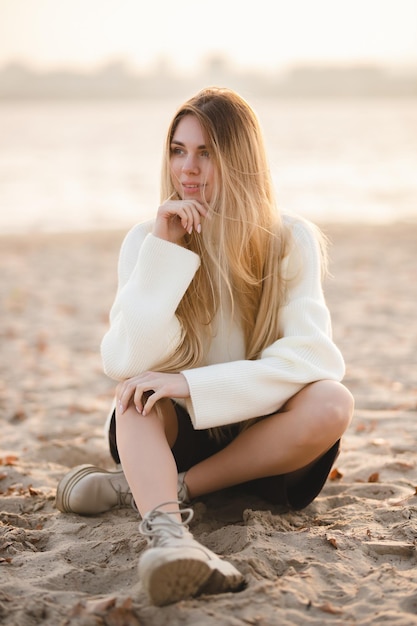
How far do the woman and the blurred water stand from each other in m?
0.41

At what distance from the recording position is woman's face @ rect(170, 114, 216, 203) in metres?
3.02

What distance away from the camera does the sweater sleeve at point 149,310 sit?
2.87 m

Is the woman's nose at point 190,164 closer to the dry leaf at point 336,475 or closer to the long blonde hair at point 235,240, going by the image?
the long blonde hair at point 235,240

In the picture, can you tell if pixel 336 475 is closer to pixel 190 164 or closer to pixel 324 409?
pixel 324 409

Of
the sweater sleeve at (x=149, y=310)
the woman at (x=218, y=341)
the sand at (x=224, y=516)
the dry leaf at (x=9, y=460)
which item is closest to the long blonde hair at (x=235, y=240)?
the woman at (x=218, y=341)

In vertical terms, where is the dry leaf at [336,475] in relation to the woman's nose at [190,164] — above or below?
below

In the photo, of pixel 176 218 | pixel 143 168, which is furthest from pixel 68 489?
pixel 143 168

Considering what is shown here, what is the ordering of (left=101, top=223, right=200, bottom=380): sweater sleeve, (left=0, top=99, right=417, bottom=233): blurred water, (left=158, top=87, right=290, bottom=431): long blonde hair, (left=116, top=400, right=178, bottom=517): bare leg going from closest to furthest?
(left=116, top=400, right=178, bottom=517): bare leg < (left=101, top=223, right=200, bottom=380): sweater sleeve < (left=158, top=87, right=290, bottom=431): long blonde hair < (left=0, top=99, right=417, bottom=233): blurred water

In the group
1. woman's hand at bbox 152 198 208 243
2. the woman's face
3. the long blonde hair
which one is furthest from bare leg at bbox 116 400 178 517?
the woman's face

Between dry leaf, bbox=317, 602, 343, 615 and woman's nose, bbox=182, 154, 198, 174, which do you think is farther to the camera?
woman's nose, bbox=182, 154, 198, 174

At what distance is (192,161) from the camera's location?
3.03 m

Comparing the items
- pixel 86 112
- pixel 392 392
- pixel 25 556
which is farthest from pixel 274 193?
pixel 86 112

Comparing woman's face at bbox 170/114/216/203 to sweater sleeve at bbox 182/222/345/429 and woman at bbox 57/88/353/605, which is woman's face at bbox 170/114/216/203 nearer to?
woman at bbox 57/88/353/605

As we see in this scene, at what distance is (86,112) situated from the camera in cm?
4828
